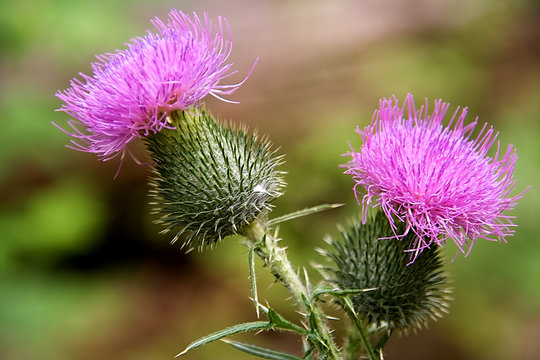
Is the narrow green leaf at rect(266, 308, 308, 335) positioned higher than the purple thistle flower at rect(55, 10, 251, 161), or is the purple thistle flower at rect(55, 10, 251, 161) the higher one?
the purple thistle flower at rect(55, 10, 251, 161)

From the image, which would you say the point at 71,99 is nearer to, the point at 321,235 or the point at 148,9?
the point at 321,235

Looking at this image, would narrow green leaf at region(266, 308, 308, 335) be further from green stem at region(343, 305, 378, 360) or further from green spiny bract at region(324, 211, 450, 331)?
green spiny bract at region(324, 211, 450, 331)

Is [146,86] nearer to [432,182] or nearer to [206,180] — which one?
[206,180]

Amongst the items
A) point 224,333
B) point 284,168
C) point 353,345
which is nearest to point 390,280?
point 353,345

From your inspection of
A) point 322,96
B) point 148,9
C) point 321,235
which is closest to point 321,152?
point 321,235

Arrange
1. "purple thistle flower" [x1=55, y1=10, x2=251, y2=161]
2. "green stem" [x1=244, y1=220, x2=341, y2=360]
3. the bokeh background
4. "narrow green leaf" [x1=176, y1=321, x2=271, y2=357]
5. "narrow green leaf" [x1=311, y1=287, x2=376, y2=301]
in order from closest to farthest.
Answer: "narrow green leaf" [x1=176, y1=321, x2=271, y2=357] → "narrow green leaf" [x1=311, y1=287, x2=376, y2=301] → "green stem" [x1=244, y1=220, x2=341, y2=360] → "purple thistle flower" [x1=55, y1=10, x2=251, y2=161] → the bokeh background

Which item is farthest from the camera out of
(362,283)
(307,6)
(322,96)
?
(307,6)

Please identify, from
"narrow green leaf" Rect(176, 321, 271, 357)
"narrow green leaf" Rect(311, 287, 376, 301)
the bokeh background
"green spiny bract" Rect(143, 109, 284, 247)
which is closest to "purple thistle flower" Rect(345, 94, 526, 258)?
"narrow green leaf" Rect(311, 287, 376, 301)
